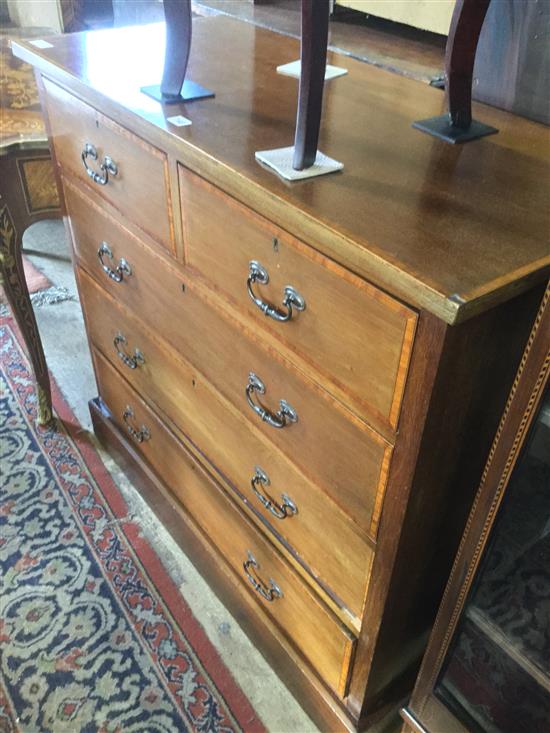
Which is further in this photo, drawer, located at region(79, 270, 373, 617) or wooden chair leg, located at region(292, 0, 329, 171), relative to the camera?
drawer, located at region(79, 270, 373, 617)

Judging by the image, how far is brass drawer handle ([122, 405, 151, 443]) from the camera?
4.56ft

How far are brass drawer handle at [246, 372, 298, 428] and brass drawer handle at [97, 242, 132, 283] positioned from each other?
0.36m

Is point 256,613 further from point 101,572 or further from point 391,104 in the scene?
point 391,104

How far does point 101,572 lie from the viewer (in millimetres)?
1383

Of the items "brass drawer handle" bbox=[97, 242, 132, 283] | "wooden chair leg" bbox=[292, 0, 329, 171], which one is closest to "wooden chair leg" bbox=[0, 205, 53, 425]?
"brass drawer handle" bbox=[97, 242, 132, 283]

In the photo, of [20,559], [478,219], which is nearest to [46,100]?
[478,219]

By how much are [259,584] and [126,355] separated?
1.70 ft

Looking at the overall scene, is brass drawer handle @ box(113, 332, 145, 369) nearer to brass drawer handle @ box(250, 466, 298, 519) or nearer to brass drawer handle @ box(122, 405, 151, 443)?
brass drawer handle @ box(122, 405, 151, 443)

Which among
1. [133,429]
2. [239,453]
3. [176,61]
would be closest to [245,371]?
[239,453]

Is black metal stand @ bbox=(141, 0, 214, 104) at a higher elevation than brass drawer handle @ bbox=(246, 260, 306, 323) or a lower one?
higher

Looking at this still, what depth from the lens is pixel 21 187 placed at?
143 centimetres

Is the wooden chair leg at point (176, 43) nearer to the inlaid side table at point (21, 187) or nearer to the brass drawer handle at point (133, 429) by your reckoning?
the inlaid side table at point (21, 187)

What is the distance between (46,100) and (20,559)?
948mm

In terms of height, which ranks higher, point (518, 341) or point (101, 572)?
point (518, 341)
